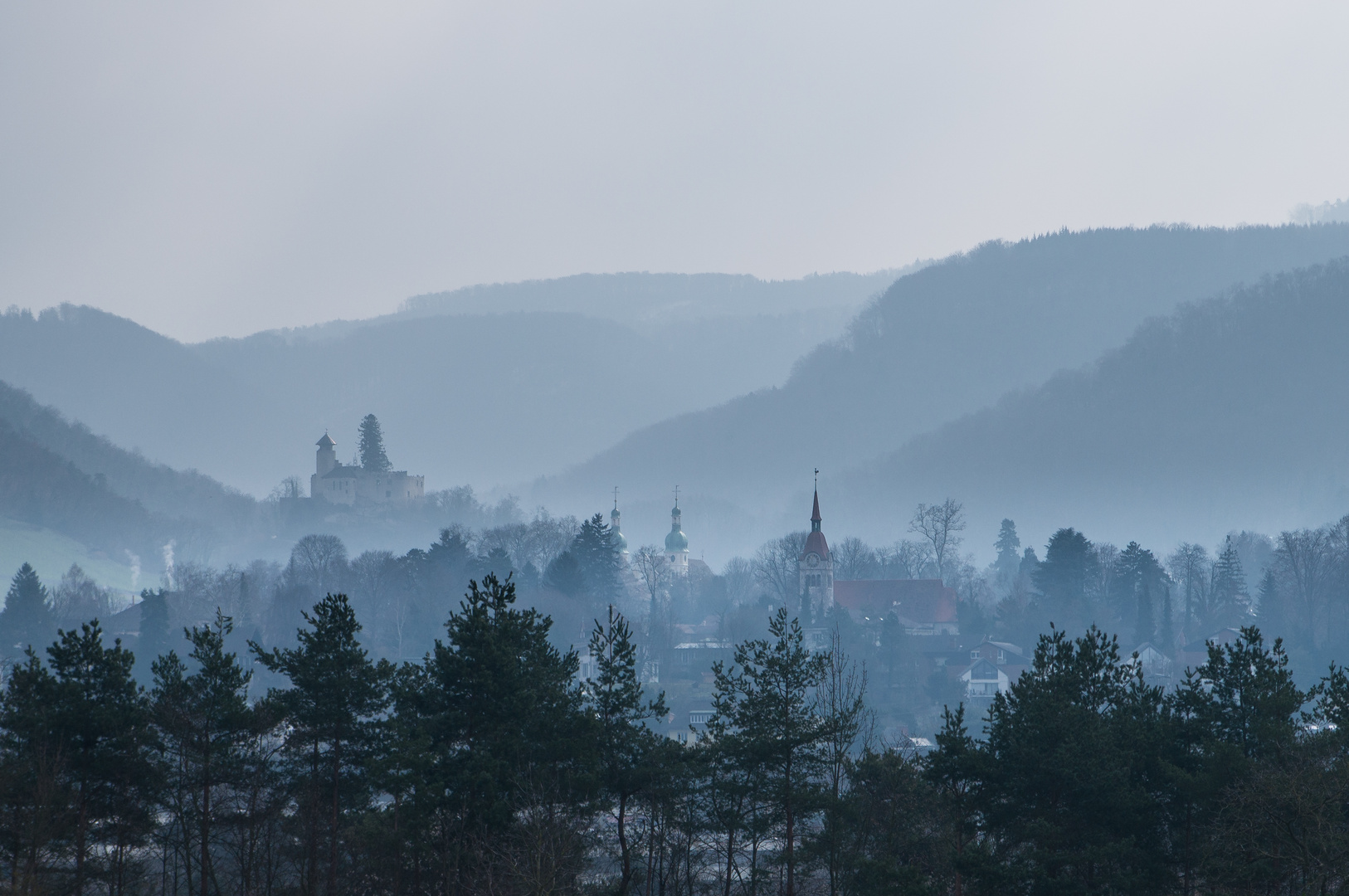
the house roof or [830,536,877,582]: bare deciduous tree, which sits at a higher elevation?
[830,536,877,582]: bare deciduous tree

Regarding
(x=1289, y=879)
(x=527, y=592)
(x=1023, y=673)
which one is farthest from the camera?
(x=527, y=592)

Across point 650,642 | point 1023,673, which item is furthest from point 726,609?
point 1023,673

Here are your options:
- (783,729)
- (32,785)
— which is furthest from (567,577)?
(32,785)

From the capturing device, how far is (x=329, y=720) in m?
34.1

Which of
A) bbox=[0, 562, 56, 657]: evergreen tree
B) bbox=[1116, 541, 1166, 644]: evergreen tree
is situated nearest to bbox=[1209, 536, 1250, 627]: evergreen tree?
bbox=[1116, 541, 1166, 644]: evergreen tree

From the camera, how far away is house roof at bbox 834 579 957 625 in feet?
448

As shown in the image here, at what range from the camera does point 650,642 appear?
118 metres

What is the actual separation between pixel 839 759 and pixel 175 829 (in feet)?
52.7

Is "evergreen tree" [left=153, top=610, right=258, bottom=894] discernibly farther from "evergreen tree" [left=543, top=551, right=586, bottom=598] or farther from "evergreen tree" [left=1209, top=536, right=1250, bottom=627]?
"evergreen tree" [left=1209, top=536, right=1250, bottom=627]

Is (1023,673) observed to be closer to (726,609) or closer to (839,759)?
(839,759)

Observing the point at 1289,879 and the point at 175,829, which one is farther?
the point at 175,829

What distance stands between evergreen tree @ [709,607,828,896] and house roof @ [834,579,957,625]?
327 feet

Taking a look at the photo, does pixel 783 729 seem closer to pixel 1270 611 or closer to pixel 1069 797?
pixel 1069 797

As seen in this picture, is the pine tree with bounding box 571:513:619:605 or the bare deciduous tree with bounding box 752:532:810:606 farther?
the bare deciduous tree with bounding box 752:532:810:606
